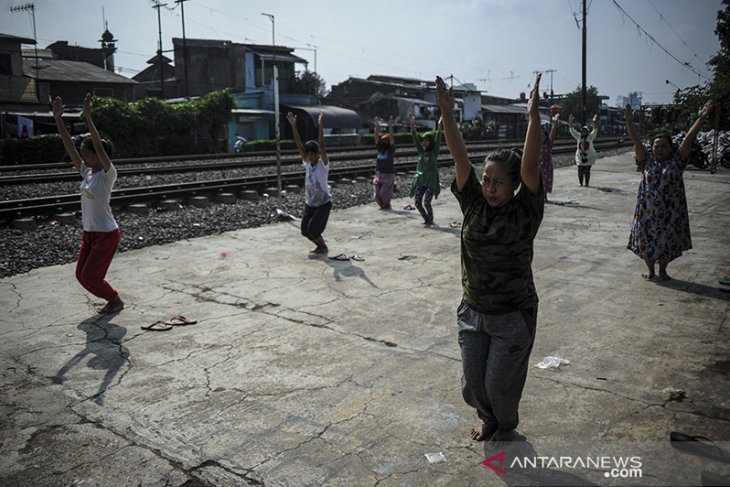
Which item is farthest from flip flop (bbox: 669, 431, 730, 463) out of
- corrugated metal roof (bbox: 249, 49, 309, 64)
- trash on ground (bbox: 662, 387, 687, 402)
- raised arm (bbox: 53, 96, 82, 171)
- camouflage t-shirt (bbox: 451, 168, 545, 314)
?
corrugated metal roof (bbox: 249, 49, 309, 64)

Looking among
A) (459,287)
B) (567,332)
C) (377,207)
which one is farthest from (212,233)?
(567,332)

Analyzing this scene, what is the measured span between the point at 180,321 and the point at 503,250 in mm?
3688

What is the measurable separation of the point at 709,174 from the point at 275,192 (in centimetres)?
1487

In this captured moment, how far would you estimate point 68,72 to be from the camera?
37188mm

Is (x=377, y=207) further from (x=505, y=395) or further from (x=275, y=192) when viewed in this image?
(x=505, y=395)

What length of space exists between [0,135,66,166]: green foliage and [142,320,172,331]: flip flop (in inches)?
852

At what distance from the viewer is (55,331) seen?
18.0ft

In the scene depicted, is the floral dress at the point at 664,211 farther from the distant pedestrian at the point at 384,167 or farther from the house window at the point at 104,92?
the house window at the point at 104,92

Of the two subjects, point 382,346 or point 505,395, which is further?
point 382,346

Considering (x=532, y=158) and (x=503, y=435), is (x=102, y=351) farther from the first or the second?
(x=532, y=158)

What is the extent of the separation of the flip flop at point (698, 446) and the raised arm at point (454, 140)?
185cm

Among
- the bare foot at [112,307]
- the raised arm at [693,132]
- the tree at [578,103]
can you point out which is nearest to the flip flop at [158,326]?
the bare foot at [112,307]

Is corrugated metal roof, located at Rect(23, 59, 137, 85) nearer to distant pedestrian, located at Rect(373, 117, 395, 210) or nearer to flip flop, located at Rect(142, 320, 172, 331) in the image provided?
distant pedestrian, located at Rect(373, 117, 395, 210)

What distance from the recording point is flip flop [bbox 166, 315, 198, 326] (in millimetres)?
5614
